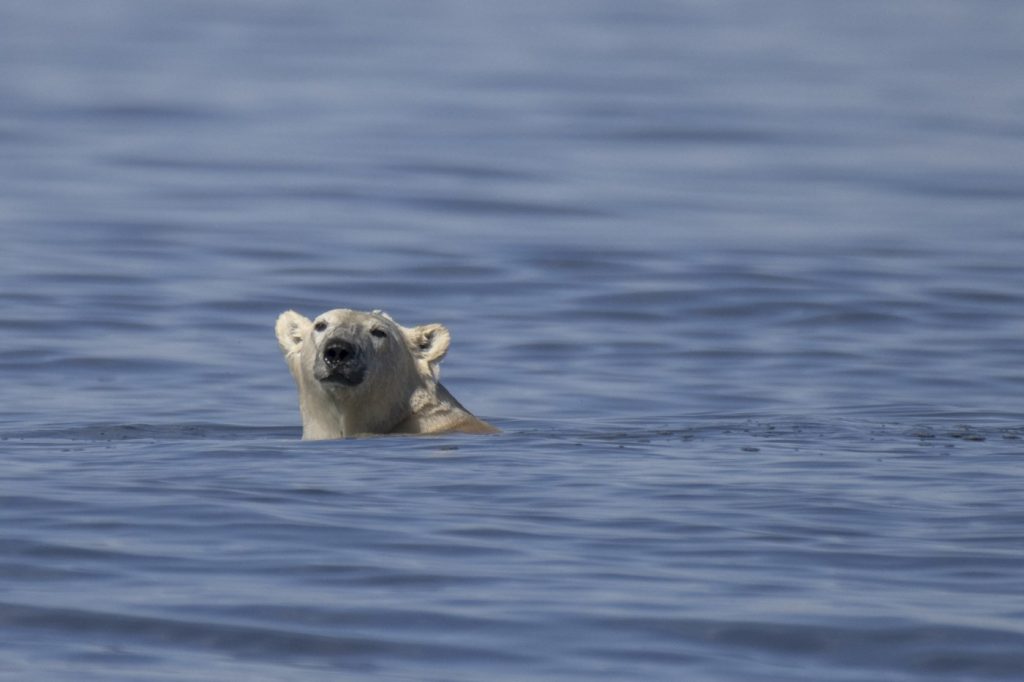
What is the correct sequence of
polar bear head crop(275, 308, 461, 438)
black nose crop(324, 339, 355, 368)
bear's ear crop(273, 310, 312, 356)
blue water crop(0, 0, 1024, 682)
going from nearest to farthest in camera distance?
blue water crop(0, 0, 1024, 682)
black nose crop(324, 339, 355, 368)
polar bear head crop(275, 308, 461, 438)
bear's ear crop(273, 310, 312, 356)

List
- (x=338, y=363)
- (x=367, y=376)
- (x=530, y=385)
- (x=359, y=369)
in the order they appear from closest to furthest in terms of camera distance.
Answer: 1. (x=338, y=363)
2. (x=359, y=369)
3. (x=367, y=376)
4. (x=530, y=385)

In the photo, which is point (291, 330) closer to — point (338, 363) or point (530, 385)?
point (338, 363)

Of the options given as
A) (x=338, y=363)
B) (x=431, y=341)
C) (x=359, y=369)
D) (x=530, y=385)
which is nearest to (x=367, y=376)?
(x=359, y=369)

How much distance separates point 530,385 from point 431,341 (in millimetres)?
2454

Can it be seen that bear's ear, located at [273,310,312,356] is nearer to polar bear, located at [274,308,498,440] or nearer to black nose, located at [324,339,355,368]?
polar bear, located at [274,308,498,440]

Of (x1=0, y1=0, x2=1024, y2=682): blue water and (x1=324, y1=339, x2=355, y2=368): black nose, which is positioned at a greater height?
(x1=324, y1=339, x2=355, y2=368): black nose

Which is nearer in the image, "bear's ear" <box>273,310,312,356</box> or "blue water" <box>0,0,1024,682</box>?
"blue water" <box>0,0,1024,682</box>

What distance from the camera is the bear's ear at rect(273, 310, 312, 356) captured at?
13.5m

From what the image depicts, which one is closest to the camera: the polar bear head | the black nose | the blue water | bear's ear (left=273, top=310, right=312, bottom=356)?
the blue water

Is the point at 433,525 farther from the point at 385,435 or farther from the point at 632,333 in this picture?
the point at 632,333

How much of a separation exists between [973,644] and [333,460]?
4589mm

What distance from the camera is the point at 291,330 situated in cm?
1360

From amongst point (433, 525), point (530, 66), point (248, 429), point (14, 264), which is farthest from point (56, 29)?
point (433, 525)

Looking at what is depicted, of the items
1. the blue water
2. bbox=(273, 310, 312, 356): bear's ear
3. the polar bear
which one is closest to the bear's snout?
the polar bear
